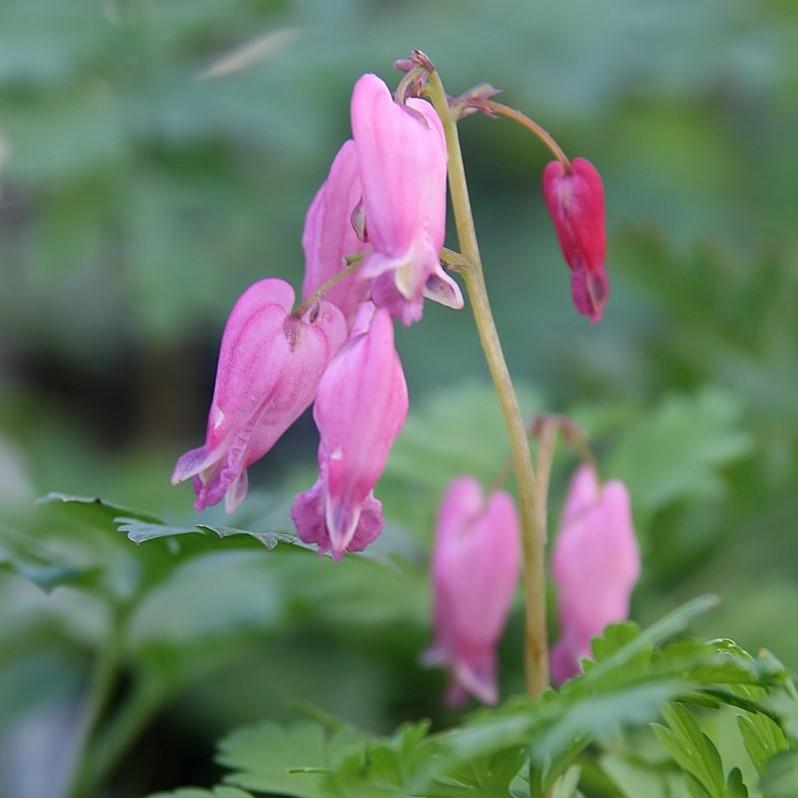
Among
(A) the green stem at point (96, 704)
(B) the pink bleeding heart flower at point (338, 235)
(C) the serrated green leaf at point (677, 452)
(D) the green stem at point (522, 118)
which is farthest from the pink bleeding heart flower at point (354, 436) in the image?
(C) the serrated green leaf at point (677, 452)

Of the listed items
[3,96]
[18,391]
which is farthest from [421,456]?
[18,391]

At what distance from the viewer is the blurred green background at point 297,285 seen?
1762 millimetres

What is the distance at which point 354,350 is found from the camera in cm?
103

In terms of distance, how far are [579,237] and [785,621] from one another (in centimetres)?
84

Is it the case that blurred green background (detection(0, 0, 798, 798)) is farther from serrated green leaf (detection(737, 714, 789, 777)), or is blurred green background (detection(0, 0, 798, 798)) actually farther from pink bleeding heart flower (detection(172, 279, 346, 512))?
serrated green leaf (detection(737, 714, 789, 777))

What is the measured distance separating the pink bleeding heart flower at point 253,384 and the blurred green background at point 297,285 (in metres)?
0.20

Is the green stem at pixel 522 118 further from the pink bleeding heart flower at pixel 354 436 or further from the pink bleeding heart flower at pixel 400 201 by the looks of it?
the pink bleeding heart flower at pixel 354 436

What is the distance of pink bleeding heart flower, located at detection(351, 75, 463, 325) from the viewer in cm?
100

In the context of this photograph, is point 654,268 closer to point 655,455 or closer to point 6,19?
point 655,455

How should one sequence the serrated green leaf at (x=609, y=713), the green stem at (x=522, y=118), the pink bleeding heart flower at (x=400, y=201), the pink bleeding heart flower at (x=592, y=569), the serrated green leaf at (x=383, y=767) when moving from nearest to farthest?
the serrated green leaf at (x=609, y=713) → the serrated green leaf at (x=383, y=767) → the pink bleeding heart flower at (x=400, y=201) → the green stem at (x=522, y=118) → the pink bleeding heart flower at (x=592, y=569)

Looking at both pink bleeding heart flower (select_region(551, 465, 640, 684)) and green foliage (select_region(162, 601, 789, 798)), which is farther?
pink bleeding heart flower (select_region(551, 465, 640, 684))

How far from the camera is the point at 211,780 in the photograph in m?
2.00

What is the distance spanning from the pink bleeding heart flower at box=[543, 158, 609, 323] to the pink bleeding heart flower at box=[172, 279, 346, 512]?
26 centimetres

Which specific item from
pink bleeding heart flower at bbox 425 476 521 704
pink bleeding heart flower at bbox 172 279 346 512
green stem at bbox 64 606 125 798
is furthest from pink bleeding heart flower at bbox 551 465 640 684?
green stem at bbox 64 606 125 798
